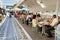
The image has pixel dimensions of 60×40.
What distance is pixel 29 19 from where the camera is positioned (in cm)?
1872

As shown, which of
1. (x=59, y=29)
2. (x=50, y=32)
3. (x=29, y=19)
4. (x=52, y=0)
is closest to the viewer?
(x=59, y=29)

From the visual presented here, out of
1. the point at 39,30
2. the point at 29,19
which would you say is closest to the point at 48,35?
the point at 39,30

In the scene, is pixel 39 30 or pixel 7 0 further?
pixel 7 0

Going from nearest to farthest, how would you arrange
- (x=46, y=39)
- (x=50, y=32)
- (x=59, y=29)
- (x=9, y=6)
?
(x=59, y=29)
(x=46, y=39)
(x=50, y=32)
(x=9, y=6)

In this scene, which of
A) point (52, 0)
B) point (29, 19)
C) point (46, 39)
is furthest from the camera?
point (29, 19)

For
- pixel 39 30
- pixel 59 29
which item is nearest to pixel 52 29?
pixel 39 30

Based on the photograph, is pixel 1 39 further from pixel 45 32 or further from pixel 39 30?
pixel 39 30

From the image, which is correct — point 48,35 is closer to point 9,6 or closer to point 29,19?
point 29,19

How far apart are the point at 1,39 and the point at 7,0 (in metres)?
55.7

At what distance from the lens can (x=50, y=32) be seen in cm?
1043

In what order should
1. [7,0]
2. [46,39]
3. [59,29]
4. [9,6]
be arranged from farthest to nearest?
1. [9,6]
2. [7,0]
3. [46,39]
4. [59,29]

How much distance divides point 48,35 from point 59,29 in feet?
17.4

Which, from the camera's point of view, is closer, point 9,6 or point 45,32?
point 45,32

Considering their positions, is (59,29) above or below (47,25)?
above
